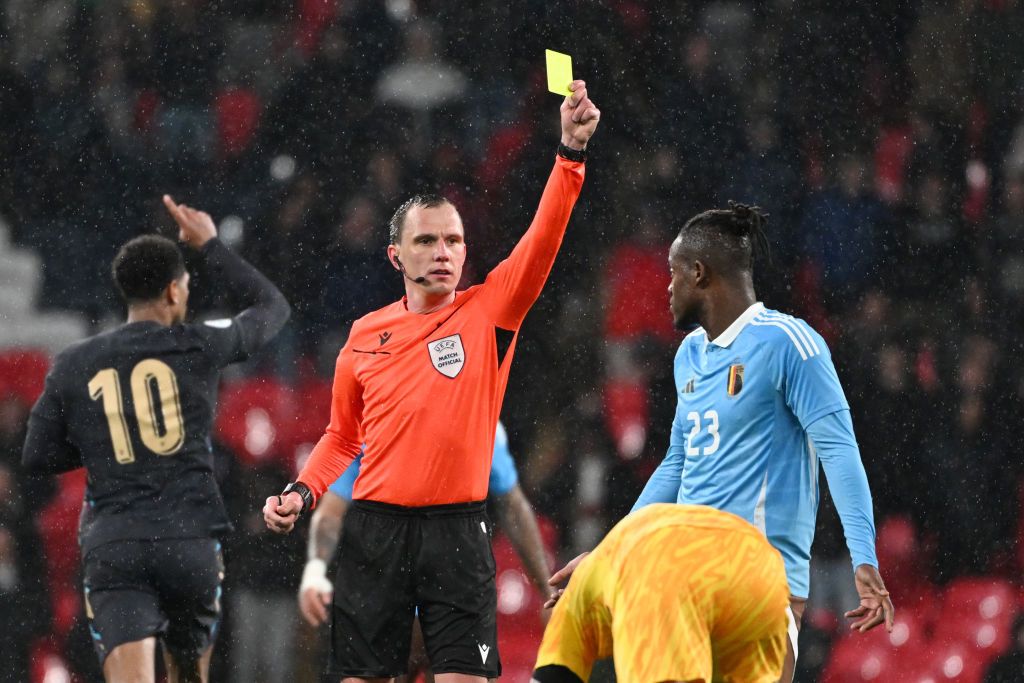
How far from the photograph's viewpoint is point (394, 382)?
3.24 m

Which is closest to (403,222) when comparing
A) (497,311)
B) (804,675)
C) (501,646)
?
(497,311)

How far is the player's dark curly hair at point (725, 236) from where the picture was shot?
2932mm

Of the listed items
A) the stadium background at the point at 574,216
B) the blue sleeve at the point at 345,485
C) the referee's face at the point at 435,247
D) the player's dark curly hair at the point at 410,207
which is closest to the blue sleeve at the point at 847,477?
the referee's face at the point at 435,247

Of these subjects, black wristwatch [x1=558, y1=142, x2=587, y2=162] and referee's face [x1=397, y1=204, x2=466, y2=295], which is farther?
referee's face [x1=397, y1=204, x2=466, y2=295]

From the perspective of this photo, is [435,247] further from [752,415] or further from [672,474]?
[752,415]

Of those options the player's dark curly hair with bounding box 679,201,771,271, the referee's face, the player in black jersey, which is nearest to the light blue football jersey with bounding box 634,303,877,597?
the player's dark curly hair with bounding box 679,201,771,271

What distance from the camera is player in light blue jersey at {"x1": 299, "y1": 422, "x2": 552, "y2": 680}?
3682 millimetres

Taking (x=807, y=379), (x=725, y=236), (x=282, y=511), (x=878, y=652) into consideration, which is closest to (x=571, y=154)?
(x=725, y=236)

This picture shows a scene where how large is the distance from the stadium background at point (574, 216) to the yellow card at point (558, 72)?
2.60 meters

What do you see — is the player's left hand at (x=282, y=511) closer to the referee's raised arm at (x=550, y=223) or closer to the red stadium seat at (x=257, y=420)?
the referee's raised arm at (x=550, y=223)

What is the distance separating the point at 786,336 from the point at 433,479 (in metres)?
0.92

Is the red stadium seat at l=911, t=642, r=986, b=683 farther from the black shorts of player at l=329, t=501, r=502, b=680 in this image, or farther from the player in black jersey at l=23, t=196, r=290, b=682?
the player in black jersey at l=23, t=196, r=290, b=682

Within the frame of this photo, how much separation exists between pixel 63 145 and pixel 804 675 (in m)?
3.75

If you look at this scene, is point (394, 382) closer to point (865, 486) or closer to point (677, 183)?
point (865, 486)
